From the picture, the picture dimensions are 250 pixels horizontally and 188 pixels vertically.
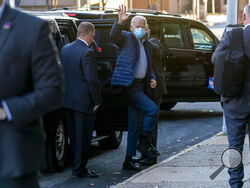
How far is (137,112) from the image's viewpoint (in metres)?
8.31

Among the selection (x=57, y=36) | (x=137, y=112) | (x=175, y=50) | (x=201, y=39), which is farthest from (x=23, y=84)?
(x=201, y=39)

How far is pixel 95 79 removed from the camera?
25.1 ft

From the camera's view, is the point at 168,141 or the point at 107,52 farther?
the point at 168,141

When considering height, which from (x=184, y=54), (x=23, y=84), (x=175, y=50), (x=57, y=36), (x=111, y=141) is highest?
(x=23, y=84)

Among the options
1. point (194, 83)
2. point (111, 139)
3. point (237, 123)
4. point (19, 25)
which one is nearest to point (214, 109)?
point (194, 83)

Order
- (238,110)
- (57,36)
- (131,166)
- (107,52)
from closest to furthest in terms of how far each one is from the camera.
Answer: (238,110) < (131,166) < (57,36) < (107,52)

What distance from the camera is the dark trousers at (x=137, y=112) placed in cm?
814

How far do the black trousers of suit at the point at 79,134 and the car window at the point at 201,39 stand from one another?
6234mm

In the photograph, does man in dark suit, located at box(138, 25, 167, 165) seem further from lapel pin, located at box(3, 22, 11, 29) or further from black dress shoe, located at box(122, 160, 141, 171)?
lapel pin, located at box(3, 22, 11, 29)

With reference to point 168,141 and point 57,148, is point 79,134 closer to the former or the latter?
point 57,148

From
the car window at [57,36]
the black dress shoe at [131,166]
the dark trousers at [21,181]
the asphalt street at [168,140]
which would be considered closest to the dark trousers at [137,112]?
the black dress shoe at [131,166]

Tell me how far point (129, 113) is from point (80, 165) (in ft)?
3.34

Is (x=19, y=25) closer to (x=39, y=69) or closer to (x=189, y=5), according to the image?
(x=39, y=69)

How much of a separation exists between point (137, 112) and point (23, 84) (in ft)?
16.6
